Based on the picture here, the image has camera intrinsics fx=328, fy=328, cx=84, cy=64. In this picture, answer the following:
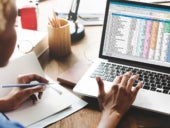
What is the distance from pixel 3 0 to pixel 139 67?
643 mm

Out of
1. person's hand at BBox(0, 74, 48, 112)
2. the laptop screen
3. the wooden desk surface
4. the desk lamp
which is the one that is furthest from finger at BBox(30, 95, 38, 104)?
the desk lamp

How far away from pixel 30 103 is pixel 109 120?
28 cm

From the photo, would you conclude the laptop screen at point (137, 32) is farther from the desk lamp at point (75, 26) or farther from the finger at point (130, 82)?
the desk lamp at point (75, 26)

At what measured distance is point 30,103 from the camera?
3.66ft

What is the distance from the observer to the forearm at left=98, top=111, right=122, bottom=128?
40.3 inches

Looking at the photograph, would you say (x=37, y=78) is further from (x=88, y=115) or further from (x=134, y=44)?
(x=134, y=44)

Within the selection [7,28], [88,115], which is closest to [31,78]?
[88,115]

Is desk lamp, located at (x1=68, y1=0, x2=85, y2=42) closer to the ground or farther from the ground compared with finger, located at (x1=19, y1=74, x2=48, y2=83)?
farther from the ground

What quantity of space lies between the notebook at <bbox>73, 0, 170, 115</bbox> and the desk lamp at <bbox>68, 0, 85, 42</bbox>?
26 centimetres

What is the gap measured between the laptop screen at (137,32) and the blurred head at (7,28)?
49cm

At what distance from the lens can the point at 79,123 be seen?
105 centimetres

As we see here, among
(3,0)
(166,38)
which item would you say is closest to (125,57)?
(166,38)

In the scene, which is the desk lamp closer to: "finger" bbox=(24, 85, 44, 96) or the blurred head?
"finger" bbox=(24, 85, 44, 96)

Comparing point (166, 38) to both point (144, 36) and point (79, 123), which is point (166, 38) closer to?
point (144, 36)
